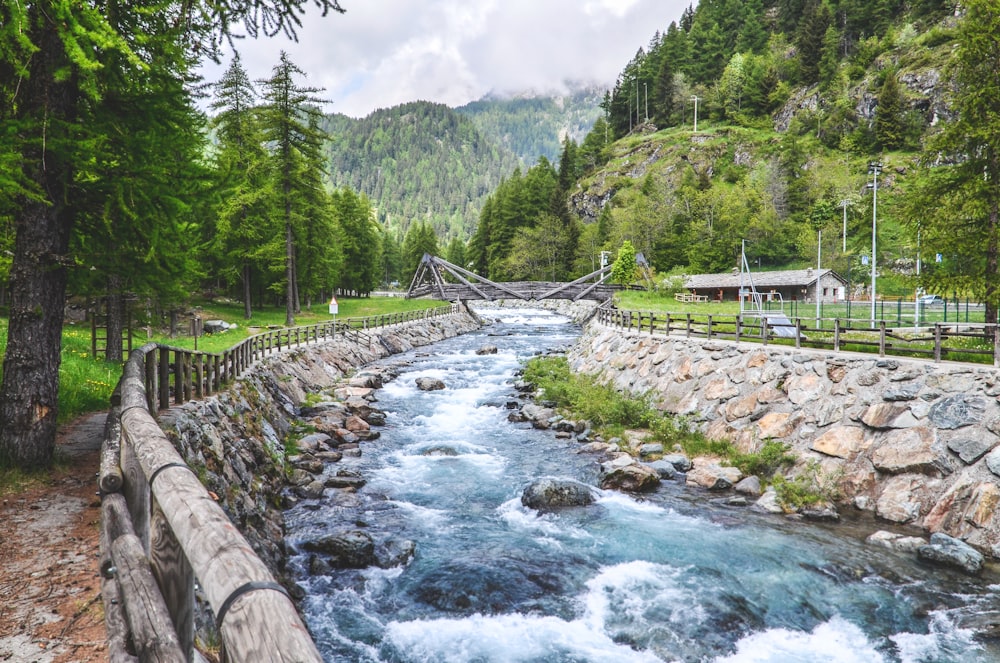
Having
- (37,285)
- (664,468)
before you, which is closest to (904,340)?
(664,468)

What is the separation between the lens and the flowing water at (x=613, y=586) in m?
7.69

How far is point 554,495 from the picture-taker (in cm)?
1260

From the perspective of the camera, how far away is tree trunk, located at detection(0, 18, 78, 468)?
6887mm

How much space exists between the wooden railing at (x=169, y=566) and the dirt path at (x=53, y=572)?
332 millimetres

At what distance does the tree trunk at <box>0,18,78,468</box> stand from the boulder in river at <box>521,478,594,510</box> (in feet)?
29.5

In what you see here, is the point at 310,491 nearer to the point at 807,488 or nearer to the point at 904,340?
the point at 807,488

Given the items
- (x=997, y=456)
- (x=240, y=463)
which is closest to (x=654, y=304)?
(x=997, y=456)

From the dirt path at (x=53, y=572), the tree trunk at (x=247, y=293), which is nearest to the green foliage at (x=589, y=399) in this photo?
the dirt path at (x=53, y=572)

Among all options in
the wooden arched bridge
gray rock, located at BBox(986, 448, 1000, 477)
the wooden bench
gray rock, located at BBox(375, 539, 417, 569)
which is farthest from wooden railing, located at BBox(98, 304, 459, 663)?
the wooden arched bridge

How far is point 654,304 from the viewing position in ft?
171

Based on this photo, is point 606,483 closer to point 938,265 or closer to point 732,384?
point 732,384

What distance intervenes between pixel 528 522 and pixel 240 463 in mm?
6227

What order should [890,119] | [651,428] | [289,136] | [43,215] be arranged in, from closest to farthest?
[43,215] → [651,428] → [289,136] → [890,119]

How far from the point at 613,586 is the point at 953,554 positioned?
6318 mm
